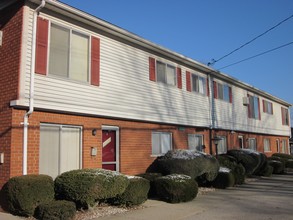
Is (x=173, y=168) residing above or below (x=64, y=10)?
below

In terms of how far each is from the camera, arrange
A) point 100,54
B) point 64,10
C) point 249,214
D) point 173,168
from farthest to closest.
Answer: point 173,168, point 100,54, point 64,10, point 249,214

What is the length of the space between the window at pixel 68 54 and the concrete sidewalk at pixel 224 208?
457 cm

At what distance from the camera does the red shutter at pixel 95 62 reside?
484 inches

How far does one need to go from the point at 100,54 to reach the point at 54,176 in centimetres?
455

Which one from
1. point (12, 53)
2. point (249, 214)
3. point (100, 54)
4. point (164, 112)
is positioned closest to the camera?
point (249, 214)

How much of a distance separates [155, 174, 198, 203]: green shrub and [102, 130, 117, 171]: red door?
2209mm

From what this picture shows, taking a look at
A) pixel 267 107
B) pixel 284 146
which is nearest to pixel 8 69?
pixel 267 107

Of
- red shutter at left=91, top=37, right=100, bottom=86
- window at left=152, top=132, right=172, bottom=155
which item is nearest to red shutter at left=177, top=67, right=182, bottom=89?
window at left=152, top=132, right=172, bottom=155

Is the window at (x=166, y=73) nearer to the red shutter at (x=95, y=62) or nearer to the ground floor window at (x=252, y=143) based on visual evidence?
the red shutter at (x=95, y=62)

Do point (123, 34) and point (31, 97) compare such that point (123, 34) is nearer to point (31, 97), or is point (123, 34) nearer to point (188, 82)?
point (31, 97)

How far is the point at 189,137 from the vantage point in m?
18.2

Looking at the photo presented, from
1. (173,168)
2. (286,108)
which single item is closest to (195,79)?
(173,168)

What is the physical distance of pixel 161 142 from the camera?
632 inches

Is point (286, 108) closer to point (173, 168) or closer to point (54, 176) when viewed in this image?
point (173, 168)
